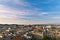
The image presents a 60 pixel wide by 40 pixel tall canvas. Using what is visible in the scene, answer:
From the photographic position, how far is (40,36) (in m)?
19.1

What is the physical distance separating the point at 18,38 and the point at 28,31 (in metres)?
3.55

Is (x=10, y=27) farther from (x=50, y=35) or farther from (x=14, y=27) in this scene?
(x=50, y=35)

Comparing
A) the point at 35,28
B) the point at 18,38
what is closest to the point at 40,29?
the point at 35,28

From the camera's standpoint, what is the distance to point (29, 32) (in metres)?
21.4

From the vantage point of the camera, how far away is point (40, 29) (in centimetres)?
2234

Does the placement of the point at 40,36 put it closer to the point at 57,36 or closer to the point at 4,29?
the point at 57,36

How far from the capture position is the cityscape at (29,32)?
1867cm

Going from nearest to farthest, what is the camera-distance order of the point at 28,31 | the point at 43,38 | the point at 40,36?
the point at 43,38 < the point at 40,36 < the point at 28,31

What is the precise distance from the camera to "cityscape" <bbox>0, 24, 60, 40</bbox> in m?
18.7

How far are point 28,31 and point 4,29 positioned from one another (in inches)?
121

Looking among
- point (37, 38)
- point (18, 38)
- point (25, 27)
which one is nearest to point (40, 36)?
point (37, 38)

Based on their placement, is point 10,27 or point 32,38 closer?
point 32,38

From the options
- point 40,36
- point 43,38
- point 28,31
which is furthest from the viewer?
point 28,31

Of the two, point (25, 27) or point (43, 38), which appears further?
point (25, 27)
